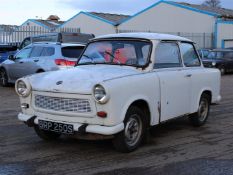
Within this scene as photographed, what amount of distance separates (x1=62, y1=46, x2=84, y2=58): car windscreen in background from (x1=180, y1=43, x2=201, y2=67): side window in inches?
209

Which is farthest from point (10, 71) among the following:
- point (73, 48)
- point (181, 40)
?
point (181, 40)

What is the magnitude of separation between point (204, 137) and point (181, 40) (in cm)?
184

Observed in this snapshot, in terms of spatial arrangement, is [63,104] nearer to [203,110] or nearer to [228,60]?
[203,110]

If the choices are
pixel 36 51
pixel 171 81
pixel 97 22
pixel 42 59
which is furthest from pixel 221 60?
pixel 97 22

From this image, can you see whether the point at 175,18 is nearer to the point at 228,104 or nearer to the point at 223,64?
the point at 223,64

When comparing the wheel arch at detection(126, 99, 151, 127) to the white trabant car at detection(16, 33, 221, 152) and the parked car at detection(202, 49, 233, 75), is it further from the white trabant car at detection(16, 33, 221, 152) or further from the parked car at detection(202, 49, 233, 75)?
the parked car at detection(202, 49, 233, 75)

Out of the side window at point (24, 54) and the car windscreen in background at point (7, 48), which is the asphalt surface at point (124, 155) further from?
the car windscreen in background at point (7, 48)

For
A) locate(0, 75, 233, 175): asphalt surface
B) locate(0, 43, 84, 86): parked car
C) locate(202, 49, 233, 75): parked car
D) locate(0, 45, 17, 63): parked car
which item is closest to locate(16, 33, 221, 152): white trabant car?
locate(0, 75, 233, 175): asphalt surface

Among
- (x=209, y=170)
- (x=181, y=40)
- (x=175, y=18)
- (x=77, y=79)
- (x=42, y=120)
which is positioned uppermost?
(x=175, y=18)

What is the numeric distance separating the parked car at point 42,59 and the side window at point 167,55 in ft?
17.6

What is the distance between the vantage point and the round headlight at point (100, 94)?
564 cm

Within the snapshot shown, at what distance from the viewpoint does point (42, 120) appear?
6.21 meters

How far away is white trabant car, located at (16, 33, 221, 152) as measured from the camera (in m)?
5.77

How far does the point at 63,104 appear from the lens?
6016mm
